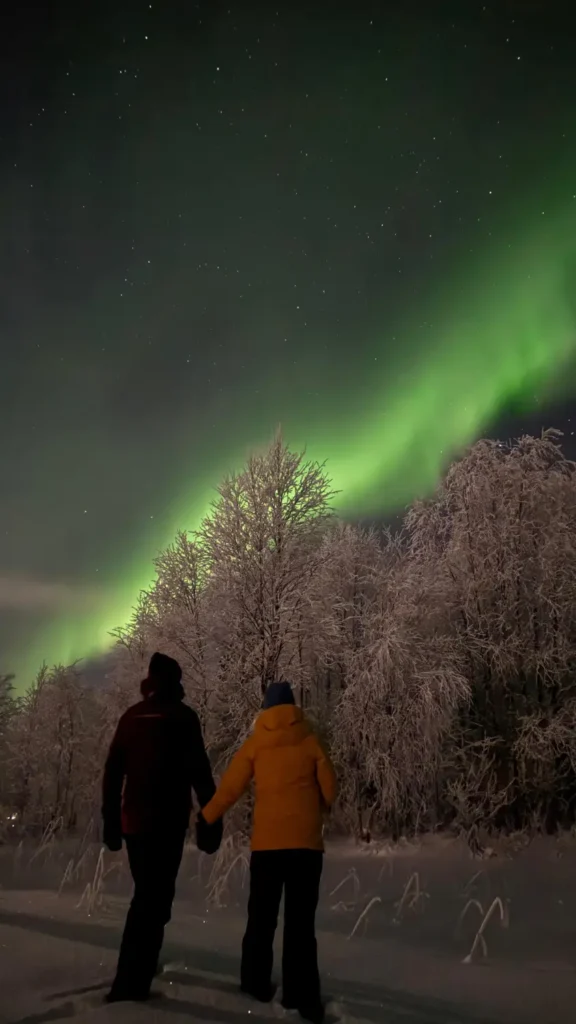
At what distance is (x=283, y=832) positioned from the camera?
4477 millimetres

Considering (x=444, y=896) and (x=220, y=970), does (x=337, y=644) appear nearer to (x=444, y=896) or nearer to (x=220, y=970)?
(x=444, y=896)

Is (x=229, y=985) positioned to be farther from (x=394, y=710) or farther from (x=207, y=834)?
(x=394, y=710)

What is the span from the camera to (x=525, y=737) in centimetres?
1880

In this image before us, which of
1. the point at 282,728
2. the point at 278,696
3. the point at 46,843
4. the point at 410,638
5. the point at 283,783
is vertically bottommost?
the point at 46,843

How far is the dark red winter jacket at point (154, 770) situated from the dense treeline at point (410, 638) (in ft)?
43.5

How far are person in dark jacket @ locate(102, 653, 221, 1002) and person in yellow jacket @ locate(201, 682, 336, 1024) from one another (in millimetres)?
206

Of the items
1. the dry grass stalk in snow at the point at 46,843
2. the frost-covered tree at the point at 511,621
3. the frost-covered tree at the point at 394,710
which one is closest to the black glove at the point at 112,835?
the dry grass stalk in snow at the point at 46,843

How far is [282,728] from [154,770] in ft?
2.59

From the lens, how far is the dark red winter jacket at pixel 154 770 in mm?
4484

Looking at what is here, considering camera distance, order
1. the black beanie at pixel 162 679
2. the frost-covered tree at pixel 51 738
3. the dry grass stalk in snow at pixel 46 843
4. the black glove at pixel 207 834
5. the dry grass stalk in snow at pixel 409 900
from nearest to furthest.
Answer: the black glove at pixel 207 834 → the black beanie at pixel 162 679 → the dry grass stalk in snow at pixel 409 900 → the dry grass stalk in snow at pixel 46 843 → the frost-covered tree at pixel 51 738

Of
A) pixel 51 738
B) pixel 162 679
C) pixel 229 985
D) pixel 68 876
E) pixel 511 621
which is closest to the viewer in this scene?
pixel 229 985

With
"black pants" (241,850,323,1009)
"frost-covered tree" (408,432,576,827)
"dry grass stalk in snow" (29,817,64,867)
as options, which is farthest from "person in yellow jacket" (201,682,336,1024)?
"frost-covered tree" (408,432,576,827)

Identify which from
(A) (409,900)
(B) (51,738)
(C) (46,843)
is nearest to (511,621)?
(A) (409,900)

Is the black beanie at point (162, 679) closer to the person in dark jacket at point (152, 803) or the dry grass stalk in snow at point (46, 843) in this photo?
the person in dark jacket at point (152, 803)
